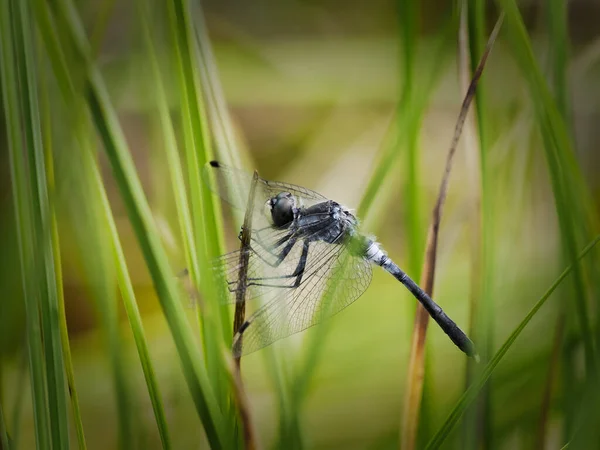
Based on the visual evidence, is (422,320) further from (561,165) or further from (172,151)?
(172,151)

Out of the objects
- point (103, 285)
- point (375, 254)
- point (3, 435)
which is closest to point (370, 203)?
point (375, 254)

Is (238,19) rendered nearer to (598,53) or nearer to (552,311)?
(598,53)

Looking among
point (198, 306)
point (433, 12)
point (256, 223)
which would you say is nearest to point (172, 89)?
point (256, 223)

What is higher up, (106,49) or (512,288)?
(106,49)

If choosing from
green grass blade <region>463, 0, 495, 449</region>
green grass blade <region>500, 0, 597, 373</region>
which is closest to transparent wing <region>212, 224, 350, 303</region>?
green grass blade <region>463, 0, 495, 449</region>

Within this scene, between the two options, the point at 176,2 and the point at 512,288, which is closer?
the point at 176,2

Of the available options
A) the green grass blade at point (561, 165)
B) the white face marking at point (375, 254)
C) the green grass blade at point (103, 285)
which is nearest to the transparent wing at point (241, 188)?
the white face marking at point (375, 254)
